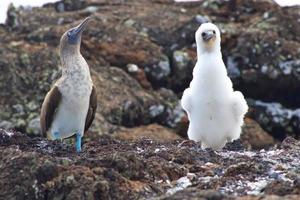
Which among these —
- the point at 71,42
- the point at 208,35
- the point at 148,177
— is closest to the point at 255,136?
the point at 208,35

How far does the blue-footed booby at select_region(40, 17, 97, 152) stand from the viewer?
15.1 metres

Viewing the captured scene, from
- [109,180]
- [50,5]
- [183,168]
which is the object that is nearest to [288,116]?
[50,5]

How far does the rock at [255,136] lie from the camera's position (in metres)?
20.3

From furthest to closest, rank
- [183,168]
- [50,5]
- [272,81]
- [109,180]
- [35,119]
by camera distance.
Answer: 1. [50,5]
2. [272,81]
3. [35,119]
4. [183,168]
5. [109,180]

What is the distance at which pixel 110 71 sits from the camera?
872 inches

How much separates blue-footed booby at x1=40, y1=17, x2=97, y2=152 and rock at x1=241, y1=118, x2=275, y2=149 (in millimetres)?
5527

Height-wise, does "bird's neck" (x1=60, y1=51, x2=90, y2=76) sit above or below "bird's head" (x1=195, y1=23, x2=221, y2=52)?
below

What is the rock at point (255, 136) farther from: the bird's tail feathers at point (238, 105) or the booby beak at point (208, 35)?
the bird's tail feathers at point (238, 105)

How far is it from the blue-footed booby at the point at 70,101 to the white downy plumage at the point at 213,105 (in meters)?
1.55

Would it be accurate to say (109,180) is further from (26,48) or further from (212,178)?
(26,48)

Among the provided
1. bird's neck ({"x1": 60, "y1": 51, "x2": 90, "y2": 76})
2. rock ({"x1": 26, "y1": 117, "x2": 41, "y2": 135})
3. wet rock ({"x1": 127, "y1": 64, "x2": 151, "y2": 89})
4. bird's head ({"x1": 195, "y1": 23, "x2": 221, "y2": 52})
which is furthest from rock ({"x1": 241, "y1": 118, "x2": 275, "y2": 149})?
bird's neck ({"x1": 60, "y1": 51, "x2": 90, "y2": 76})

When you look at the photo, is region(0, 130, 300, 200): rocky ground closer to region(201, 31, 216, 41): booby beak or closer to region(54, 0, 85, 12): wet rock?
region(201, 31, 216, 41): booby beak

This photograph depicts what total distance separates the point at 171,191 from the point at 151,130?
9.82 meters

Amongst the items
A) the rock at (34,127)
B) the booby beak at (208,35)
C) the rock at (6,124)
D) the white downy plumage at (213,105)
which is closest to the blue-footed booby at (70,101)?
the white downy plumage at (213,105)
